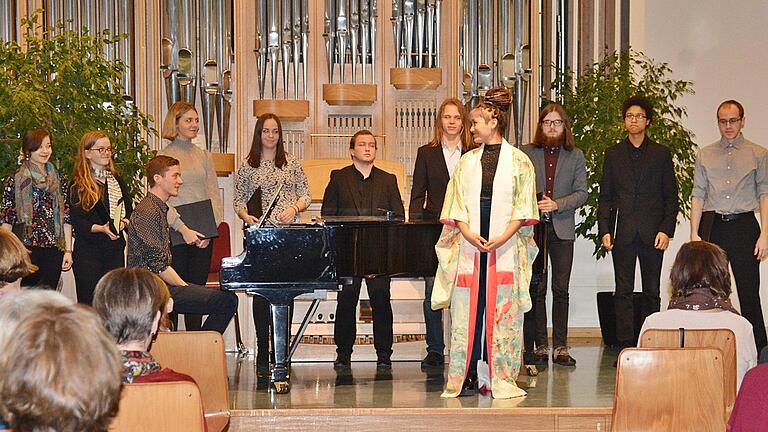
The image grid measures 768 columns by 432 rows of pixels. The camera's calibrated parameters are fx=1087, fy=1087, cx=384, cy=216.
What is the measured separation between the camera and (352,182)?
19.7 ft

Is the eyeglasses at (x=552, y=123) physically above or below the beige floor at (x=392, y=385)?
above

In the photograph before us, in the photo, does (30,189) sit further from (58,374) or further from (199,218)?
(58,374)

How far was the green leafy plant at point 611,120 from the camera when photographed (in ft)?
22.3

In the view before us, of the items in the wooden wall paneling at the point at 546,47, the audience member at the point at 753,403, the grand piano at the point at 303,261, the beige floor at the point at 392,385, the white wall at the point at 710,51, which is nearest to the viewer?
the audience member at the point at 753,403

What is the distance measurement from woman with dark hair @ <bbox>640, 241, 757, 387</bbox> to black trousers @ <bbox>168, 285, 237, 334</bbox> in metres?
2.09

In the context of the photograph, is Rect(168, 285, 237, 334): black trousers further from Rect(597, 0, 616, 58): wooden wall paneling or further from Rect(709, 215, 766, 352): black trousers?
Rect(597, 0, 616, 58): wooden wall paneling

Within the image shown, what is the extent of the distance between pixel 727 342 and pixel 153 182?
2860 millimetres

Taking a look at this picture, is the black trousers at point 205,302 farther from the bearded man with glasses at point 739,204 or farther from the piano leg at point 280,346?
the bearded man with glasses at point 739,204

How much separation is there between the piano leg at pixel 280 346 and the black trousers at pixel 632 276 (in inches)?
79.4

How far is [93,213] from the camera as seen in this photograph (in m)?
5.62

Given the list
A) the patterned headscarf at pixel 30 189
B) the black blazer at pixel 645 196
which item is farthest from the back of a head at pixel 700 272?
the patterned headscarf at pixel 30 189

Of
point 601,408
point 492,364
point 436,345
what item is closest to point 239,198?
point 436,345

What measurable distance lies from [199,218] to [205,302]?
931 mm

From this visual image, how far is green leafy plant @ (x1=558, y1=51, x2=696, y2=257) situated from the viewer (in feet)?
22.3
